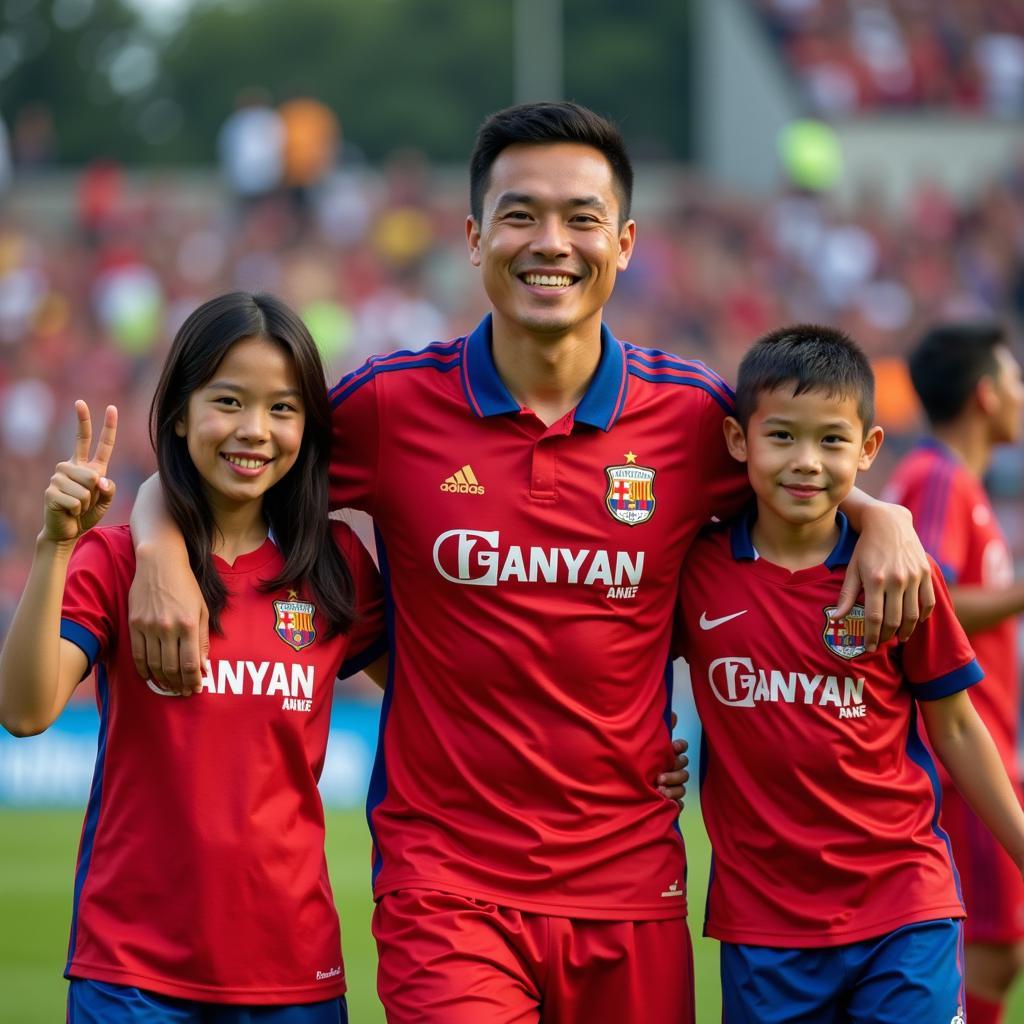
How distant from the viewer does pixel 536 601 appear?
3688 mm

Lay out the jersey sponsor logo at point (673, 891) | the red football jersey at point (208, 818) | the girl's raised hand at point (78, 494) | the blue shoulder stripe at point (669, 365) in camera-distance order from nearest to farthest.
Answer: the girl's raised hand at point (78, 494)
the red football jersey at point (208, 818)
the jersey sponsor logo at point (673, 891)
the blue shoulder stripe at point (669, 365)

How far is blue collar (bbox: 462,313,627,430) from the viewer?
3816mm

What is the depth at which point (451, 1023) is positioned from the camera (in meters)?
3.35

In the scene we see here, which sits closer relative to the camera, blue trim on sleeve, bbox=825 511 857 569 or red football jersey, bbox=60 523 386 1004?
red football jersey, bbox=60 523 386 1004

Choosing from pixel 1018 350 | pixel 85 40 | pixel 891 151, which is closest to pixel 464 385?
pixel 1018 350

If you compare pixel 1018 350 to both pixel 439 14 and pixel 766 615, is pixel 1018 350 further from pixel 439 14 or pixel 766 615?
pixel 439 14

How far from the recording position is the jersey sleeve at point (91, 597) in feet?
11.5

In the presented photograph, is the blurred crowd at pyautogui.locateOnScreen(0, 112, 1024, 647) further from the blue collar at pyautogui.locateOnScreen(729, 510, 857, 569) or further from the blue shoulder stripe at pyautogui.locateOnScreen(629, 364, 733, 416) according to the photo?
the blue collar at pyautogui.locateOnScreen(729, 510, 857, 569)

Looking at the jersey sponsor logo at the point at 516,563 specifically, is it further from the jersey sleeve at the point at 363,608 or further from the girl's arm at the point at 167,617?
the girl's arm at the point at 167,617

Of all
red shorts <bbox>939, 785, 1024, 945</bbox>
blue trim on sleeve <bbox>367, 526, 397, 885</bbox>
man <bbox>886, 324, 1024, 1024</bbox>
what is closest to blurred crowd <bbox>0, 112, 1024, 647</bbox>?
man <bbox>886, 324, 1024, 1024</bbox>

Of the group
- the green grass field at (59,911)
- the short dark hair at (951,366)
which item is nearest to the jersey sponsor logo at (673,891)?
the short dark hair at (951,366)

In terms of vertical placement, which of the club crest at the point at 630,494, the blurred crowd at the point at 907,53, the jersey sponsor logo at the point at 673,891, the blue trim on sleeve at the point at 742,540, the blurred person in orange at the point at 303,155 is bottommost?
the jersey sponsor logo at the point at 673,891

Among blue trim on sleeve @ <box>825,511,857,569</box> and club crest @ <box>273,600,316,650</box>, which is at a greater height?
blue trim on sleeve @ <box>825,511,857,569</box>

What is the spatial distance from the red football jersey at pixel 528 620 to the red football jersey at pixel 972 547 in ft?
5.36
